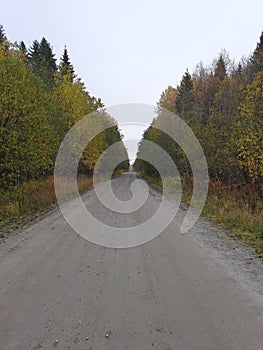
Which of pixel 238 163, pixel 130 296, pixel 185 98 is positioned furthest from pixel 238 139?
pixel 185 98

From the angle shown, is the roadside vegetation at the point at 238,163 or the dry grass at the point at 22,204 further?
the dry grass at the point at 22,204

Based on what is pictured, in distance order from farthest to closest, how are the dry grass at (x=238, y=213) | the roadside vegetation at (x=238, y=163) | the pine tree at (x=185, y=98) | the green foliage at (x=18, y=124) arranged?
the pine tree at (x=185, y=98) < the green foliage at (x=18, y=124) < the roadside vegetation at (x=238, y=163) < the dry grass at (x=238, y=213)

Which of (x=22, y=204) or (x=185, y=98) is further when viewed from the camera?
(x=185, y=98)

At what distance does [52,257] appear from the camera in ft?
19.3

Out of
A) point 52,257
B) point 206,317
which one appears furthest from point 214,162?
point 206,317

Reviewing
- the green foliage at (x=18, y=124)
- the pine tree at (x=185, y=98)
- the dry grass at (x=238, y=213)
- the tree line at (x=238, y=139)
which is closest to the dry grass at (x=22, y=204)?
the green foliage at (x=18, y=124)

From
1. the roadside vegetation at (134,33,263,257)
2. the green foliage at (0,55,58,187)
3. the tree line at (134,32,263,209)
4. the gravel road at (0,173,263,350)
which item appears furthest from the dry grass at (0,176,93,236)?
the tree line at (134,32,263,209)

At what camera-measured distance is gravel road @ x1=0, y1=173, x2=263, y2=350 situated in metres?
3.12

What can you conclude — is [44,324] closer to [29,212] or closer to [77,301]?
[77,301]

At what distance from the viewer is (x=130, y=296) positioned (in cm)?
414

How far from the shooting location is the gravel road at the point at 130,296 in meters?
3.12

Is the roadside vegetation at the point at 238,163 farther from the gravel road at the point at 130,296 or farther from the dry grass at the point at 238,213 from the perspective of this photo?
the gravel road at the point at 130,296

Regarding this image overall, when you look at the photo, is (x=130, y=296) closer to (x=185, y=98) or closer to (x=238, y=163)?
(x=238, y=163)

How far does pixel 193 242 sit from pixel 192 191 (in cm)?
1171
